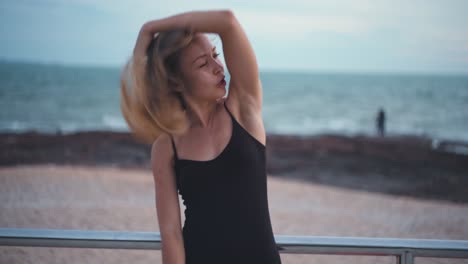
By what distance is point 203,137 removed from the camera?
130 cm

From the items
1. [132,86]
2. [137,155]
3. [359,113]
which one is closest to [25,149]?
[137,155]

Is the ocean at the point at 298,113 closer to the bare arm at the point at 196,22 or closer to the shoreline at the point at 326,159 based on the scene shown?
the shoreline at the point at 326,159

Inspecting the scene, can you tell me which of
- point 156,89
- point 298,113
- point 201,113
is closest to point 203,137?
point 201,113

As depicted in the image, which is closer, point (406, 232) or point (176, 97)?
point (176, 97)

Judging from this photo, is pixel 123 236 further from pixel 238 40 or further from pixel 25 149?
pixel 25 149

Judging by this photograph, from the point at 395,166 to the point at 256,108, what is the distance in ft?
46.0

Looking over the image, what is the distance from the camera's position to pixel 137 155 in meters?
15.5

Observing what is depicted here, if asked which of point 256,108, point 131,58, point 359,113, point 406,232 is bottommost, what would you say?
point 359,113

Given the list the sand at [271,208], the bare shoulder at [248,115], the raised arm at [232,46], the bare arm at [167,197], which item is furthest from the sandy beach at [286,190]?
the raised arm at [232,46]

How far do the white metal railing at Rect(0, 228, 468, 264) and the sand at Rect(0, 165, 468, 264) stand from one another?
6059mm

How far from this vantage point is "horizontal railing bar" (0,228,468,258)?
1.12 m

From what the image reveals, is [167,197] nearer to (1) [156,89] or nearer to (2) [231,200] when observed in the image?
Answer: (2) [231,200]

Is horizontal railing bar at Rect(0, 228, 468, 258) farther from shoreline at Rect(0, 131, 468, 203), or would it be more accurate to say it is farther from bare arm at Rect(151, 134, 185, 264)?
shoreline at Rect(0, 131, 468, 203)

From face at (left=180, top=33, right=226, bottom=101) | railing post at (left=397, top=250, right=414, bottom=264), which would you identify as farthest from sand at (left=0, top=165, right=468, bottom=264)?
railing post at (left=397, top=250, right=414, bottom=264)
